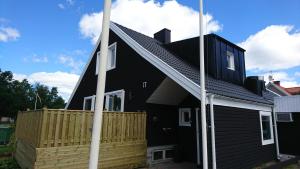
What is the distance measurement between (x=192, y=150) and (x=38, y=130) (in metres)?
5.63

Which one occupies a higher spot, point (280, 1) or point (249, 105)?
point (280, 1)

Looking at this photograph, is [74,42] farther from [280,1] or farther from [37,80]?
[37,80]

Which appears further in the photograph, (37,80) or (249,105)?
(37,80)

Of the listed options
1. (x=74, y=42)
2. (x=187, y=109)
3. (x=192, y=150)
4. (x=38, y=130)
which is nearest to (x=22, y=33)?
(x=74, y=42)

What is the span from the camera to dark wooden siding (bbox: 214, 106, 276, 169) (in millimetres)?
6648

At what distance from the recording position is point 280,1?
10.0m

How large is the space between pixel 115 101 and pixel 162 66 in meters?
3.42

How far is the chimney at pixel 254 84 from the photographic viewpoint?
10508mm

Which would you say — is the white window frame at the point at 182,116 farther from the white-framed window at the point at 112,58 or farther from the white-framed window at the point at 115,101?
the white-framed window at the point at 112,58

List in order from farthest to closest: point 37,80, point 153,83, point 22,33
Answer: point 37,80
point 22,33
point 153,83

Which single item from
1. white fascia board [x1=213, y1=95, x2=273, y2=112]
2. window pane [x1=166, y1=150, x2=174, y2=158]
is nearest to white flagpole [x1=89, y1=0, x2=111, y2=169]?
white fascia board [x1=213, y1=95, x2=273, y2=112]

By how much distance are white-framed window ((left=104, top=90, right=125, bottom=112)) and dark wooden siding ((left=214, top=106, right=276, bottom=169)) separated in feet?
14.0

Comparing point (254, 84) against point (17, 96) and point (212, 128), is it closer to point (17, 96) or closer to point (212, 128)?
point (212, 128)

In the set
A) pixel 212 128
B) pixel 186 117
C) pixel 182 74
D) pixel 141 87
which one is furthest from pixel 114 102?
pixel 212 128
